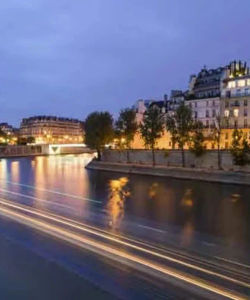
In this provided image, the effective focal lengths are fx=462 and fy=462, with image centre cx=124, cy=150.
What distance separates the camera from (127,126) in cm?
7775

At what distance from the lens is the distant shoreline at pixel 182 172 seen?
49125 mm

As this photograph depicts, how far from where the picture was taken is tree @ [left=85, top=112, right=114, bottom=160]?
262ft

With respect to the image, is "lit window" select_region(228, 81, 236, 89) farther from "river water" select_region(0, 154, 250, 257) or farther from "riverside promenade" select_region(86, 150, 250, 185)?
"river water" select_region(0, 154, 250, 257)

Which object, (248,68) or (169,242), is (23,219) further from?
(248,68)

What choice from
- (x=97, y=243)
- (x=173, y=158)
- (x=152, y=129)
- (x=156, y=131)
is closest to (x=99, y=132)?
(x=152, y=129)

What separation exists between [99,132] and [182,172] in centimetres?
2659

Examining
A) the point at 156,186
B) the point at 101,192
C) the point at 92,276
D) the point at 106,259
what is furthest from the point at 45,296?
the point at 156,186

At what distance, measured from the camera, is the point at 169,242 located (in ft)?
63.8

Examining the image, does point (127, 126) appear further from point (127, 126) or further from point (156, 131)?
point (156, 131)

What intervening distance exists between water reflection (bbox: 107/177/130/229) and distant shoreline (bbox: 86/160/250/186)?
10.6m

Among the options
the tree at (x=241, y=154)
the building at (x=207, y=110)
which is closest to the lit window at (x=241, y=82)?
the building at (x=207, y=110)

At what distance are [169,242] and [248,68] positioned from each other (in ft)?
260

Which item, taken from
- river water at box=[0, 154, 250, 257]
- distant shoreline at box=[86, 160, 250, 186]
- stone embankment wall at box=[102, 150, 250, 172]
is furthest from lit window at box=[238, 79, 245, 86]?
river water at box=[0, 154, 250, 257]

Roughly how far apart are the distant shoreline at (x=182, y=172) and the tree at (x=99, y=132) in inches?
180
